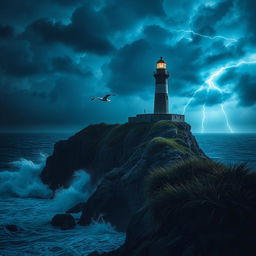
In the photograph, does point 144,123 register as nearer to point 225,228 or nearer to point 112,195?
point 112,195

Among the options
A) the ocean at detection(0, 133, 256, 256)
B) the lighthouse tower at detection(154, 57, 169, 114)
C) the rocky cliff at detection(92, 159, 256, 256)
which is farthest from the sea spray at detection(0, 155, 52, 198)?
the rocky cliff at detection(92, 159, 256, 256)

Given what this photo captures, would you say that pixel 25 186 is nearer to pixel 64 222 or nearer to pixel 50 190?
pixel 50 190

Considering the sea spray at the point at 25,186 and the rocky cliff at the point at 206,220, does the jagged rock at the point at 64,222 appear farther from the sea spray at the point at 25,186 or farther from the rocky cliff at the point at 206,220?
the sea spray at the point at 25,186

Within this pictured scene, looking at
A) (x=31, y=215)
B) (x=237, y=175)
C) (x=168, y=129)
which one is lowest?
(x=31, y=215)

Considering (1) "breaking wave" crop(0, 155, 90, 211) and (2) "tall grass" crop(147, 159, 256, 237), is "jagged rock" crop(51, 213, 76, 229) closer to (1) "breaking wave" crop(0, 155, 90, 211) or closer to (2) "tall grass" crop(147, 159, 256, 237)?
(1) "breaking wave" crop(0, 155, 90, 211)

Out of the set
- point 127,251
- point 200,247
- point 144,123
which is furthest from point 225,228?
point 144,123

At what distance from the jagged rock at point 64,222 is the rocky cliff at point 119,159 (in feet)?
2.66

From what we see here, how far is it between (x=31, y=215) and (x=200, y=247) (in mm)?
23646

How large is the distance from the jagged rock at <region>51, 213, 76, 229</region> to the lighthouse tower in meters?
27.0

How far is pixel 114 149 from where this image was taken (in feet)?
120

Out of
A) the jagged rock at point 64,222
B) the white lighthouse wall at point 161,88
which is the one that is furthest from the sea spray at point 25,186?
the white lighthouse wall at point 161,88

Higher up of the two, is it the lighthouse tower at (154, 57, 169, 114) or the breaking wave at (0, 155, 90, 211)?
the lighthouse tower at (154, 57, 169, 114)

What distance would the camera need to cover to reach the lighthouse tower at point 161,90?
4397cm

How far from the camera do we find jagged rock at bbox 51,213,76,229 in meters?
21.0
